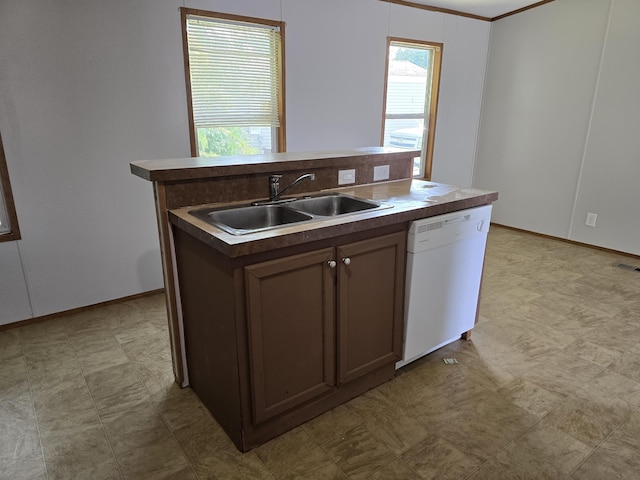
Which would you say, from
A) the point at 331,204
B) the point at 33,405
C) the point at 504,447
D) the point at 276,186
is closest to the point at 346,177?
the point at 331,204

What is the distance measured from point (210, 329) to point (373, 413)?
2.89 feet

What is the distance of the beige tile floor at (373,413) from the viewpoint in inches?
68.2

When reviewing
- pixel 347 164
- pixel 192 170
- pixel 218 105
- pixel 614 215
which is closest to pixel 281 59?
pixel 218 105

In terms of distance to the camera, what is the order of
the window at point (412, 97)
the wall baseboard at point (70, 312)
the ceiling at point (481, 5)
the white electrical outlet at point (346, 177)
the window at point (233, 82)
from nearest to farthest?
1. the white electrical outlet at point (346, 177)
2. the wall baseboard at point (70, 312)
3. the window at point (233, 82)
4. the ceiling at point (481, 5)
5. the window at point (412, 97)

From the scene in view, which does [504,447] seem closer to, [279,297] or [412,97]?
[279,297]

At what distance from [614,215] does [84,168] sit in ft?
15.8

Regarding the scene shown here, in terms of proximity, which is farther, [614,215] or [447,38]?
[447,38]

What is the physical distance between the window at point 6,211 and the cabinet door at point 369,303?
222 cm

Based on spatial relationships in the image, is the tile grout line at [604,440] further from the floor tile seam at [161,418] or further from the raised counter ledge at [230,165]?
the raised counter ledge at [230,165]

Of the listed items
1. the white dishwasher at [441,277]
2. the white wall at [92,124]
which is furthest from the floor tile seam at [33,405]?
the white dishwasher at [441,277]

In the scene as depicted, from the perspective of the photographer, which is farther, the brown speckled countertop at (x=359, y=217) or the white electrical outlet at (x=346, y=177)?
the white electrical outlet at (x=346, y=177)

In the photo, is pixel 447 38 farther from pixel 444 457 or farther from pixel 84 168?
pixel 444 457

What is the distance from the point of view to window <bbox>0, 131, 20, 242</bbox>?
8.55ft

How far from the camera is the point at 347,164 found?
2475 mm
